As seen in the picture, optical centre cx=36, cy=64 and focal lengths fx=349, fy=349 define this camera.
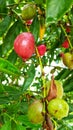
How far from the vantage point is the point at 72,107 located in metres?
1.80

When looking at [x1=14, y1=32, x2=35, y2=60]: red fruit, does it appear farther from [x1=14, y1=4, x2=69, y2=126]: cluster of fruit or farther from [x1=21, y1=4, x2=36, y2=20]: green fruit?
[x1=21, y1=4, x2=36, y2=20]: green fruit

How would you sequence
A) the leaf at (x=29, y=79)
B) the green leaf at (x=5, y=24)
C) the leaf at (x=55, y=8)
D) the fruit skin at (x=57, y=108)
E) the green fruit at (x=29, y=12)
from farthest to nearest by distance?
the green leaf at (x=5, y=24), the green fruit at (x=29, y=12), the leaf at (x=29, y=79), the fruit skin at (x=57, y=108), the leaf at (x=55, y=8)

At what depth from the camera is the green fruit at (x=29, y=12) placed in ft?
4.91

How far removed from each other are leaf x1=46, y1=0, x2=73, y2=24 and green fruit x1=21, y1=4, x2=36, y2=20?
0.64m

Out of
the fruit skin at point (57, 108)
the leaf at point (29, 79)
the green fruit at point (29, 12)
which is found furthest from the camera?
the green fruit at point (29, 12)

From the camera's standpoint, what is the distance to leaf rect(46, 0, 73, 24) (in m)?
0.83

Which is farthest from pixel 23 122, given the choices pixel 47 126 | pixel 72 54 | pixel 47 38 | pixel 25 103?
pixel 47 38

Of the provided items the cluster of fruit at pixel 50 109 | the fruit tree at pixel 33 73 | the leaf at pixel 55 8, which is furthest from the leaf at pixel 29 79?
the leaf at pixel 55 8

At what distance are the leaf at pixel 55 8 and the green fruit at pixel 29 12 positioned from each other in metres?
0.64

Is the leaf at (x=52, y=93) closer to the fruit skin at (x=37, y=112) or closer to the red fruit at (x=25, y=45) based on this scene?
the fruit skin at (x=37, y=112)

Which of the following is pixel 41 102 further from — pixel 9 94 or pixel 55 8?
pixel 55 8

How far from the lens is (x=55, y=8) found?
32.8 inches

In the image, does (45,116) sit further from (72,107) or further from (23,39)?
(72,107)

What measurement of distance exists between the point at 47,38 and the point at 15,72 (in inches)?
59.6
